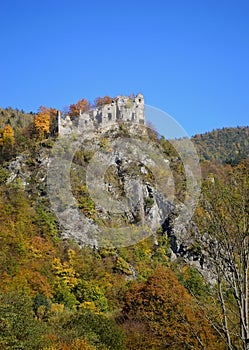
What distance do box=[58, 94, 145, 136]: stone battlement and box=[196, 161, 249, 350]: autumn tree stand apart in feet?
177

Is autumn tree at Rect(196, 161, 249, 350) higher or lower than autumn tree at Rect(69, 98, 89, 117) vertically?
lower

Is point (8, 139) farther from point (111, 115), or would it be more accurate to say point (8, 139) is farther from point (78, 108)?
point (111, 115)

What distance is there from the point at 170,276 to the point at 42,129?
36741 mm

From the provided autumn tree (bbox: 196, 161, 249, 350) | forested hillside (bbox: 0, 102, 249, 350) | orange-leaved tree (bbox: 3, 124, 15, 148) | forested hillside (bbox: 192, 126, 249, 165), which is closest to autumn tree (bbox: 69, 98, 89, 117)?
forested hillside (bbox: 0, 102, 249, 350)

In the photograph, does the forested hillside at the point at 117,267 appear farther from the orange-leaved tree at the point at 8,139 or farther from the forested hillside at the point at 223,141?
the forested hillside at the point at 223,141

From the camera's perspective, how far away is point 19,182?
4944 centimetres

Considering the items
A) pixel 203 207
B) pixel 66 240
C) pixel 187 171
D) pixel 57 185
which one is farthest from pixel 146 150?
pixel 203 207

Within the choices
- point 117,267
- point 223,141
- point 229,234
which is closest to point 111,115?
point 117,267

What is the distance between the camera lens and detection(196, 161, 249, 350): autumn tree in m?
6.19

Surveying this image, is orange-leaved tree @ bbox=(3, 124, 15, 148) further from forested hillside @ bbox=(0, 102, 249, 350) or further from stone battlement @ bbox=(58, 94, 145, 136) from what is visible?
stone battlement @ bbox=(58, 94, 145, 136)

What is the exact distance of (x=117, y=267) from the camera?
41.2m

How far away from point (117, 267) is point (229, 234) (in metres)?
35.8

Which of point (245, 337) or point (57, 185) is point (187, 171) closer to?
point (57, 185)

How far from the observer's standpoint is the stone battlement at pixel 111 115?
6059 centimetres
